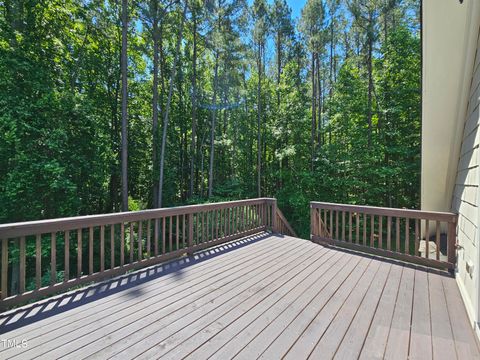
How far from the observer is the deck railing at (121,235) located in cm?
210

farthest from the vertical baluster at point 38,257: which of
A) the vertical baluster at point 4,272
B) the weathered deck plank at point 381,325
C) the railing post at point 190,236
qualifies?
the weathered deck plank at point 381,325

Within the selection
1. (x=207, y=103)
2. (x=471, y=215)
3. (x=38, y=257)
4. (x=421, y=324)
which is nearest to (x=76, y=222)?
(x=38, y=257)

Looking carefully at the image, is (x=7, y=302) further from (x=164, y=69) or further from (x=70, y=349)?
(x=164, y=69)

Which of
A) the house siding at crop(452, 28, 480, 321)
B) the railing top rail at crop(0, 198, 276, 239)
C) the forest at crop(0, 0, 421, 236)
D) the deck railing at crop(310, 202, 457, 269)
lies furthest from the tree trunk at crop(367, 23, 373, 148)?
the railing top rail at crop(0, 198, 276, 239)

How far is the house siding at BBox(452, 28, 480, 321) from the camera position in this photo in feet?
6.57

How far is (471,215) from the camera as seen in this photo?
2.29 metres

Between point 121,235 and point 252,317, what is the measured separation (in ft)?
5.72

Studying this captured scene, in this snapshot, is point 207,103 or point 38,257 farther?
point 207,103

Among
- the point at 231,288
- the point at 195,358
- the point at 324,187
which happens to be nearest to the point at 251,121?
the point at 324,187

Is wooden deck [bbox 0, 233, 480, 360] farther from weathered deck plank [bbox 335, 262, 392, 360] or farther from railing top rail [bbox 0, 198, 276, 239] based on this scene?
railing top rail [bbox 0, 198, 276, 239]

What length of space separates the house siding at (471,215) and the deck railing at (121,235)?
9.81 feet

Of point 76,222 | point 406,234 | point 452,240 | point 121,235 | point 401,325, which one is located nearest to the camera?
point 401,325

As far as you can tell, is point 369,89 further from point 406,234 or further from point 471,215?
point 471,215

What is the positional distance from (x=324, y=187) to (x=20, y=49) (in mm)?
11770
